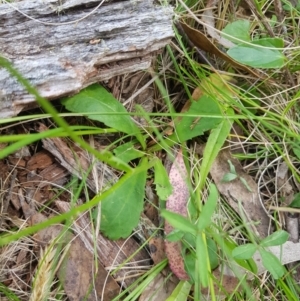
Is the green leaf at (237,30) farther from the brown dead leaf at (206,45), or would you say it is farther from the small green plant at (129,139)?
the small green plant at (129,139)

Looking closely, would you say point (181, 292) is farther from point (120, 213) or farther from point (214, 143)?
point (214, 143)

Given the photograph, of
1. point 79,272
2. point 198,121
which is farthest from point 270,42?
point 79,272

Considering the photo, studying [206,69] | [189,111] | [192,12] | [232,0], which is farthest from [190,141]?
[232,0]

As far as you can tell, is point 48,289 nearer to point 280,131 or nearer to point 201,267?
point 201,267

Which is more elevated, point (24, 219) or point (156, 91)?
point (156, 91)

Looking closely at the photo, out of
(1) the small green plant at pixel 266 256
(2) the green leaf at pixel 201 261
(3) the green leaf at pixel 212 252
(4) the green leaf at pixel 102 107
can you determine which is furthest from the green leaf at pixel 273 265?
(4) the green leaf at pixel 102 107

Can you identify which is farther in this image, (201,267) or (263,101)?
(263,101)

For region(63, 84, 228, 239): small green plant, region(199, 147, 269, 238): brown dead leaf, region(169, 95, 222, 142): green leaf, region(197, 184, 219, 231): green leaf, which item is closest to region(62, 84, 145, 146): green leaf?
region(63, 84, 228, 239): small green plant
